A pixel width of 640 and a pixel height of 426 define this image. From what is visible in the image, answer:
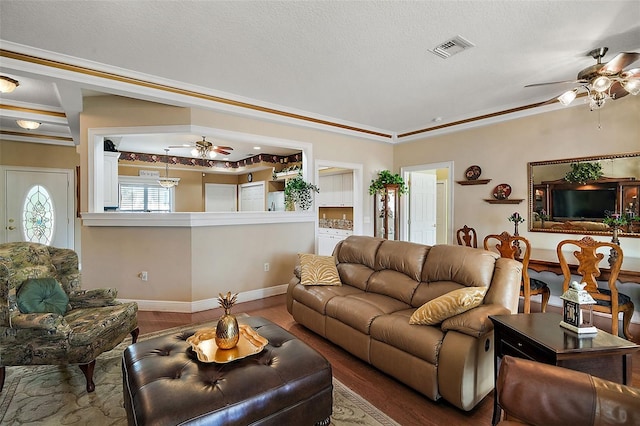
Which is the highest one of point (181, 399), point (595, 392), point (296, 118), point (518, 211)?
point (296, 118)

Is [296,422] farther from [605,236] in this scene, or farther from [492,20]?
[605,236]

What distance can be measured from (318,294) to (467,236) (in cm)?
289

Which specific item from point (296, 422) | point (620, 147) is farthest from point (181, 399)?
point (620, 147)

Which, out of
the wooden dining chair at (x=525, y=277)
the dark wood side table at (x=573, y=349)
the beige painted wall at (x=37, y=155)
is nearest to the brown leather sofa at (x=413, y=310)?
the dark wood side table at (x=573, y=349)

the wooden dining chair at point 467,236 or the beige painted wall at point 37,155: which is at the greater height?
the beige painted wall at point 37,155

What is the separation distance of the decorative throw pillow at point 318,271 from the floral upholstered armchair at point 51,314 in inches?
67.1

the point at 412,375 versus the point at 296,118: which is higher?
the point at 296,118

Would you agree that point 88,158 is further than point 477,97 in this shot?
No

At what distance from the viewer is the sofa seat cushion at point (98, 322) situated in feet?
7.34

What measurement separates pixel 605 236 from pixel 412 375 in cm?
342

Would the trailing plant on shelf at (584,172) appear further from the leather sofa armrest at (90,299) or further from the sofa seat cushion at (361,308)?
the leather sofa armrest at (90,299)

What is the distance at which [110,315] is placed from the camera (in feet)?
8.27

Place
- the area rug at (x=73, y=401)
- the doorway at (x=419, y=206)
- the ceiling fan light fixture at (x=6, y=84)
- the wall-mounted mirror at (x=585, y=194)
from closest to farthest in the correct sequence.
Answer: the area rug at (x=73, y=401) < the ceiling fan light fixture at (x=6, y=84) < the wall-mounted mirror at (x=585, y=194) < the doorway at (x=419, y=206)

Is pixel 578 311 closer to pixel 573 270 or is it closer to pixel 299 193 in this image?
pixel 573 270
